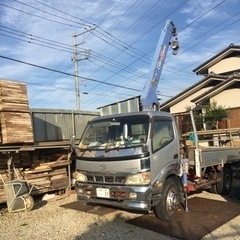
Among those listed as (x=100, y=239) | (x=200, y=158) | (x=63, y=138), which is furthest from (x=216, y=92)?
(x=100, y=239)

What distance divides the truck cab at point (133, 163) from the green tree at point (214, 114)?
1227 centimetres

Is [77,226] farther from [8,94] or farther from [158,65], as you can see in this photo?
[158,65]

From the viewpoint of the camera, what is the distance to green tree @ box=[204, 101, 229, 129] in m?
19.8

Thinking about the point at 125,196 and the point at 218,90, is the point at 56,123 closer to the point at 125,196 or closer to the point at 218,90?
the point at 125,196

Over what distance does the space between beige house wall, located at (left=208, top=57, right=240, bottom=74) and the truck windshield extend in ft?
66.0

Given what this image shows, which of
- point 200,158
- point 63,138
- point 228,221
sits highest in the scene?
point 63,138

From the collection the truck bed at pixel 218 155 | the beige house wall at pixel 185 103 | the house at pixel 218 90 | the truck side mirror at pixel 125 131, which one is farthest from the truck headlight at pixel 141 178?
the beige house wall at pixel 185 103

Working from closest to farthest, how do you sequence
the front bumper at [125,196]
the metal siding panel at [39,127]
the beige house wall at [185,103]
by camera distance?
the front bumper at [125,196] < the metal siding panel at [39,127] < the beige house wall at [185,103]

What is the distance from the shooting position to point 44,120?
1407cm

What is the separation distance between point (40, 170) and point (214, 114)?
476 inches

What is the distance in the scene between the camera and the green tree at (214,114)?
19766 mm

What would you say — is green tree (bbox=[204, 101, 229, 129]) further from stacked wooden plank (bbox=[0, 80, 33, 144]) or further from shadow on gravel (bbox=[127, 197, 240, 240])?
stacked wooden plank (bbox=[0, 80, 33, 144])

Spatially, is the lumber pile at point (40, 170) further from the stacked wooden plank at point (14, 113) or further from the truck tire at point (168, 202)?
the truck tire at point (168, 202)

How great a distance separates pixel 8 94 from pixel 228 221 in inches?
251
